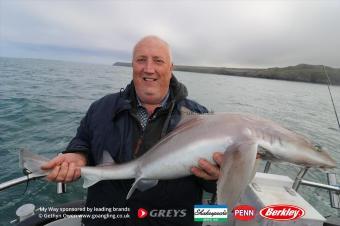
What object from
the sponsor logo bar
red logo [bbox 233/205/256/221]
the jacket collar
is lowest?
red logo [bbox 233/205/256/221]

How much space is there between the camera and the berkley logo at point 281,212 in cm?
353

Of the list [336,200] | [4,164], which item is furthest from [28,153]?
[4,164]

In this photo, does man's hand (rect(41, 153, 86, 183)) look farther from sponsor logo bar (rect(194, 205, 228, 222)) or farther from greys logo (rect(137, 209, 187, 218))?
sponsor logo bar (rect(194, 205, 228, 222))

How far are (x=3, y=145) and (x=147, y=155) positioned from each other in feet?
27.7

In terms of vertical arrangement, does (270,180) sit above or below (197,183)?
below

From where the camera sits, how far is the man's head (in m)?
3.43

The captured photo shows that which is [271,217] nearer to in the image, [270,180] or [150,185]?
[270,180]

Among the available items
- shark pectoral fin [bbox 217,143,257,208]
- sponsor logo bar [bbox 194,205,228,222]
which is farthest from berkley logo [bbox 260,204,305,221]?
shark pectoral fin [bbox 217,143,257,208]

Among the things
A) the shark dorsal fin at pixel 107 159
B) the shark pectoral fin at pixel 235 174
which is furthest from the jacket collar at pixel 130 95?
the shark pectoral fin at pixel 235 174

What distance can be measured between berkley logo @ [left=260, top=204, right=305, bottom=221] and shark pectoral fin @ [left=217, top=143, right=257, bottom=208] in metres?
1.61

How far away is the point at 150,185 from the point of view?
2840 millimetres

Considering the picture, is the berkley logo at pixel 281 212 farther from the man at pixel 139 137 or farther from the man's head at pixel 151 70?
the man's head at pixel 151 70

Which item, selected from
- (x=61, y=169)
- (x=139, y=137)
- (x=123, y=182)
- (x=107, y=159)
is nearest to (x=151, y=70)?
(x=139, y=137)

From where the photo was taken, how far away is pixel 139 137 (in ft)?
10.8
